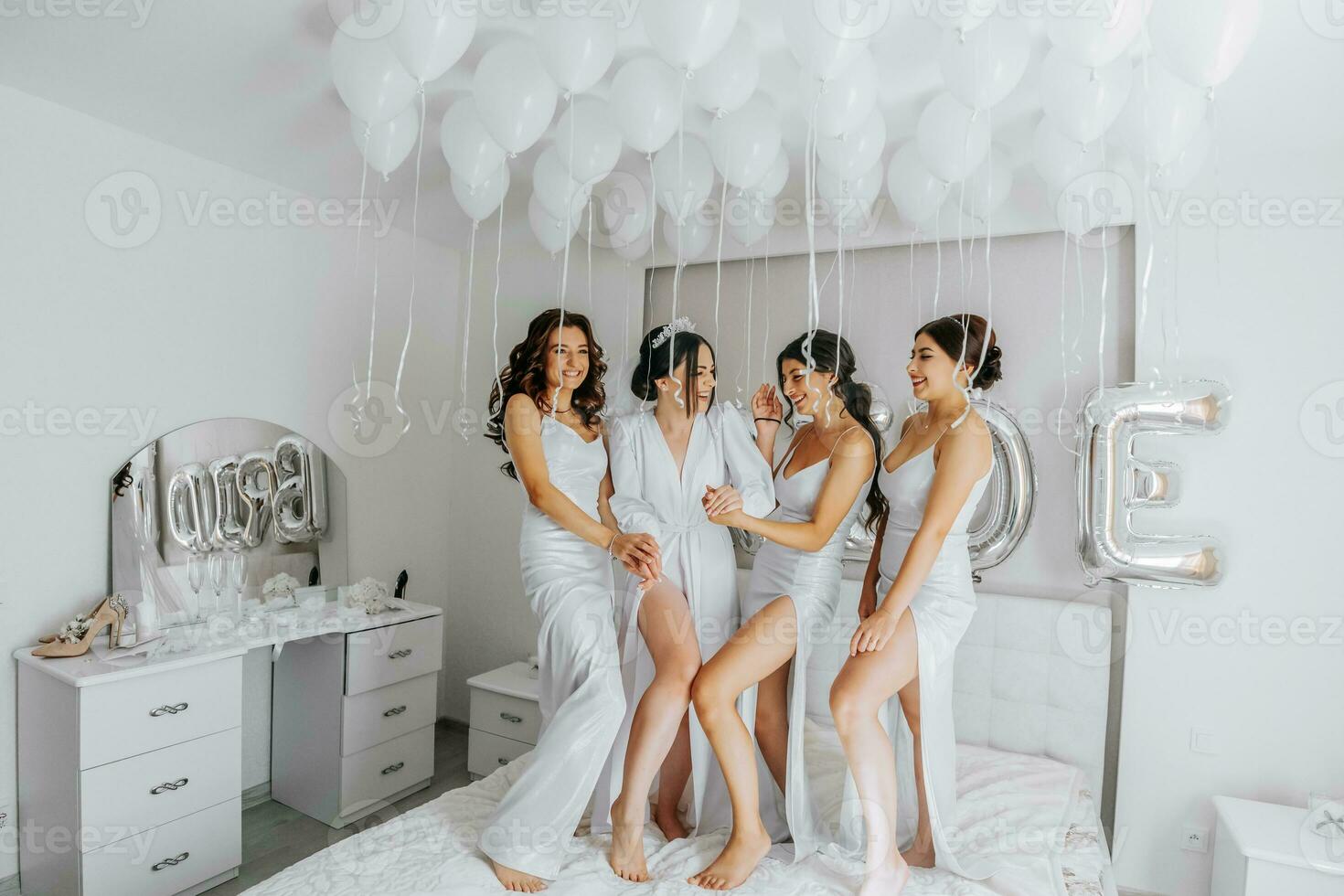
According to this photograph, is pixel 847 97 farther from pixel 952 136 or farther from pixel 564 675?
pixel 564 675

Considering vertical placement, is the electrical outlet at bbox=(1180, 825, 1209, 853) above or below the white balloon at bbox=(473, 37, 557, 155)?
below

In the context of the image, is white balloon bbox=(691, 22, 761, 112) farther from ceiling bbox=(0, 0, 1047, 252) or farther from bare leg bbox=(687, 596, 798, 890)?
bare leg bbox=(687, 596, 798, 890)

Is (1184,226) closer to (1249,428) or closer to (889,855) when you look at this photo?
(1249,428)

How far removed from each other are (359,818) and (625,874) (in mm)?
1805

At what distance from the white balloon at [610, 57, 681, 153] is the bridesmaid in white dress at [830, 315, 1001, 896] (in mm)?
993

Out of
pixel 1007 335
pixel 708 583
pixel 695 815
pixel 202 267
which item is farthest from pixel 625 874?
pixel 202 267

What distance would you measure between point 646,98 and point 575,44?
11.8 inches

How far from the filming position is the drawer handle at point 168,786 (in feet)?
8.59

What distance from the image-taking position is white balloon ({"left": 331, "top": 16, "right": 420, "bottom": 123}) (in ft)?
6.77

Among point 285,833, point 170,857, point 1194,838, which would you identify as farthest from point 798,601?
point 285,833

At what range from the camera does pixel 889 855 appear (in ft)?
6.64

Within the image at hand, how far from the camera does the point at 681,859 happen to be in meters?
2.15

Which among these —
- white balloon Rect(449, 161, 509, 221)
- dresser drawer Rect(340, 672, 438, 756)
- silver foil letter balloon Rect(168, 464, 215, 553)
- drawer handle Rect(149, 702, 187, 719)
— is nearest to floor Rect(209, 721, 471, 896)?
dresser drawer Rect(340, 672, 438, 756)

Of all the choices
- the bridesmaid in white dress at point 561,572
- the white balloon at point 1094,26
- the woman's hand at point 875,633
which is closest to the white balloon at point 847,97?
the white balloon at point 1094,26
